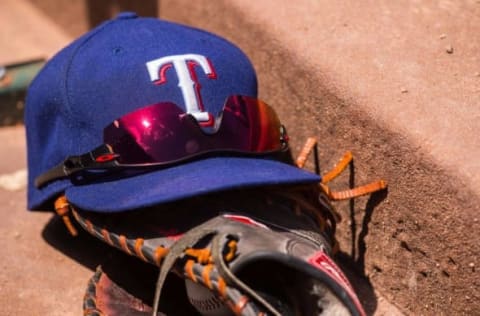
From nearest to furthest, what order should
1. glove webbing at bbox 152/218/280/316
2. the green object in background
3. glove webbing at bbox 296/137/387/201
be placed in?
glove webbing at bbox 152/218/280/316 → glove webbing at bbox 296/137/387/201 → the green object in background

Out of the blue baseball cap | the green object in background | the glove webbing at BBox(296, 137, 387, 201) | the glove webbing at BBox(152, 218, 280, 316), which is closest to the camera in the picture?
the glove webbing at BBox(152, 218, 280, 316)

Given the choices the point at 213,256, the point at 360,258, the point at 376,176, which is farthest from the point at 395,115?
the point at 213,256

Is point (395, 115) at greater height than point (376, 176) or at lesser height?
greater

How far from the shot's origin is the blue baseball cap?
1136mm

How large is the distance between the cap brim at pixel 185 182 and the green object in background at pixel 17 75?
868 mm

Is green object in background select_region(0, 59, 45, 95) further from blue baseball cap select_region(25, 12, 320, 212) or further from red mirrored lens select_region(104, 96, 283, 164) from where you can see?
red mirrored lens select_region(104, 96, 283, 164)

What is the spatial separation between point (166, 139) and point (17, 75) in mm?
977

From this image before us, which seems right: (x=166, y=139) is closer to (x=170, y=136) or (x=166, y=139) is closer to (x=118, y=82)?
(x=170, y=136)

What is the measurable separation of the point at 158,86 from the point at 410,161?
1.31ft

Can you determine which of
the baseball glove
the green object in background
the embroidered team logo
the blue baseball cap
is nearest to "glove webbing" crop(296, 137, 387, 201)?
the baseball glove

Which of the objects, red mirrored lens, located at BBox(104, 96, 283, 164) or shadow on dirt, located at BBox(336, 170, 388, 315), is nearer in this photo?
red mirrored lens, located at BBox(104, 96, 283, 164)

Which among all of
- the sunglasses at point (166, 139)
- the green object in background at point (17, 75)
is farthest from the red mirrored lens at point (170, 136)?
the green object in background at point (17, 75)

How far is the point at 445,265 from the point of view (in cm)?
115

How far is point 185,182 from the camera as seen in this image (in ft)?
3.65
